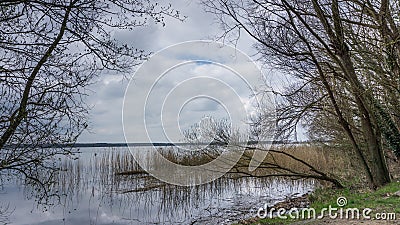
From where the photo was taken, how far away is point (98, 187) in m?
11.7

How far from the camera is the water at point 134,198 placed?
834 cm

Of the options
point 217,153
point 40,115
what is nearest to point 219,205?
point 217,153

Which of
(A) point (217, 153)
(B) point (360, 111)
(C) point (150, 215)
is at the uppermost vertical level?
(B) point (360, 111)

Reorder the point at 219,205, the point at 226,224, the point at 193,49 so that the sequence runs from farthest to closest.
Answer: the point at 219,205 → the point at 226,224 → the point at 193,49

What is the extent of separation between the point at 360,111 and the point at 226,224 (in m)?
3.82

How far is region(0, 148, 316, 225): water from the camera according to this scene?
8.34m

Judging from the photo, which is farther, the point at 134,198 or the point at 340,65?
the point at 134,198

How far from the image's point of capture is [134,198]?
10.4 meters

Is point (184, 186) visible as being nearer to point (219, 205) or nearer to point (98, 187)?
point (219, 205)

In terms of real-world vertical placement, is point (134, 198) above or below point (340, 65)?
below

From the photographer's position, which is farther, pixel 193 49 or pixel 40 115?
pixel 193 49

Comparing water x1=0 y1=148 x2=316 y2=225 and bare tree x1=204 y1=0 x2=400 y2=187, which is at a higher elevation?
bare tree x1=204 y1=0 x2=400 y2=187

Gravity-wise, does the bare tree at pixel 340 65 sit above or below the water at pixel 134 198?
above

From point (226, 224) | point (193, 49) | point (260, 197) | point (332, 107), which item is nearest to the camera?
point (193, 49)
